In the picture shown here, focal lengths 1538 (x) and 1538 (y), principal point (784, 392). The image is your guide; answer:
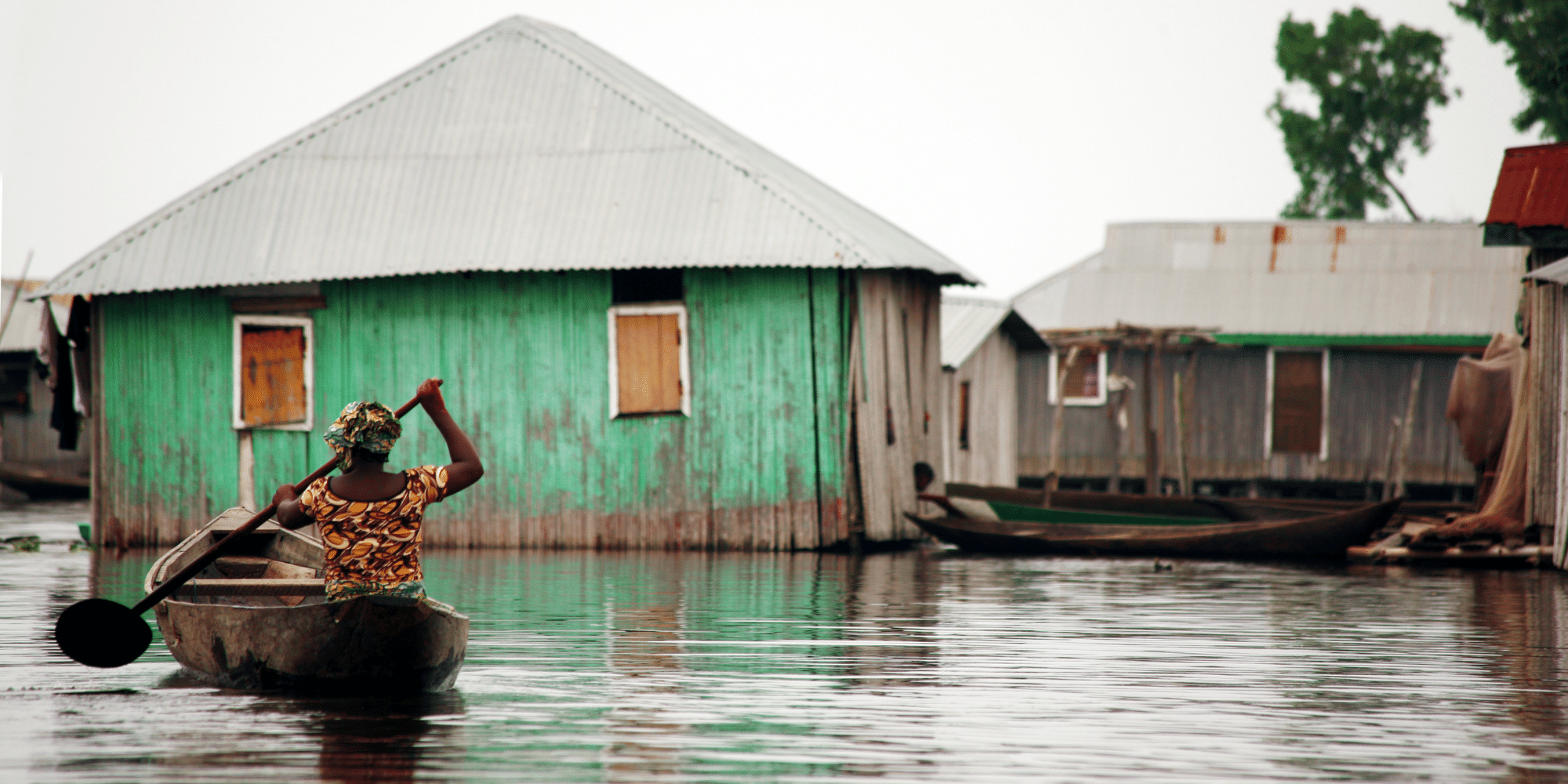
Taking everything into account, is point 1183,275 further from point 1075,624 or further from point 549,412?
point 1075,624

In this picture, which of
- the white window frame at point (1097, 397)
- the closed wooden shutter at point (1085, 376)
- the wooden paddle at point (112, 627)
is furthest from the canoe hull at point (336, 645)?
the closed wooden shutter at point (1085, 376)

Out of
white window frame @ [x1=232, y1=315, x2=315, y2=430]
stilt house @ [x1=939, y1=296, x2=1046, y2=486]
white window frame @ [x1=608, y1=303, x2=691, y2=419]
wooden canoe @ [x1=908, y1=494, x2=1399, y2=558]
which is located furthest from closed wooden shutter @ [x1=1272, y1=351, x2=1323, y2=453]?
white window frame @ [x1=232, y1=315, x2=315, y2=430]

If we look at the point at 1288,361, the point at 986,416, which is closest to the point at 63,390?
the point at 986,416

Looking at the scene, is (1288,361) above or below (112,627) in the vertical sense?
above

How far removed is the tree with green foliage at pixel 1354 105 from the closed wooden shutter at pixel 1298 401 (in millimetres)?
15399

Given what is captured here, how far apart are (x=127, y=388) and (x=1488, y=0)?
102 feet

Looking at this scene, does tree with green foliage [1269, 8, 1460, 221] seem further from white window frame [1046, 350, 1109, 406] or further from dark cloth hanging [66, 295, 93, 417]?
dark cloth hanging [66, 295, 93, 417]

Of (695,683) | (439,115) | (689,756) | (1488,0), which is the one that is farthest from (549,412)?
(1488,0)

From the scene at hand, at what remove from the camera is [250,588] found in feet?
30.3

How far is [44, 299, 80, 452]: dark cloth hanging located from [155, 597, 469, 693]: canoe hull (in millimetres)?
11992

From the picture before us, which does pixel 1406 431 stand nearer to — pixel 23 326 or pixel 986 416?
pixel 986 416

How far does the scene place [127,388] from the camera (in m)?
18.4

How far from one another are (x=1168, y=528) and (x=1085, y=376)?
13466 mm

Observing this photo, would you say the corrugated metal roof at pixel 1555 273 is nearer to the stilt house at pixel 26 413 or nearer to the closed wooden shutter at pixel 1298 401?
the closed wooden shutter at pixel 1298 401
